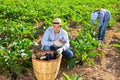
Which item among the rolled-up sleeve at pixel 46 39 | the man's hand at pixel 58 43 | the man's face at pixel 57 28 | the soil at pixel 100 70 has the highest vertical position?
the man's face at pixel 57 28

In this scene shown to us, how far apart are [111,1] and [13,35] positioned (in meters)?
13.4

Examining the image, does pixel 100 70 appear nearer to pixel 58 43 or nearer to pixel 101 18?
pixel 58 43

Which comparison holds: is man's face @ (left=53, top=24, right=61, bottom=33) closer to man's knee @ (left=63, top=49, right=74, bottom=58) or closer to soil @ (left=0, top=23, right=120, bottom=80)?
man's knee @ (left=63, top=49, right=74, bottom=58)

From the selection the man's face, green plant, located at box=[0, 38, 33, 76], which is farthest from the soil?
the man's face

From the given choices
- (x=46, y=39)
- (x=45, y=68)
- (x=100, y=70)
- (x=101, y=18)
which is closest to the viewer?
(x=45, y=68)

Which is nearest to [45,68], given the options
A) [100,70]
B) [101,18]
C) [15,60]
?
[15,60]

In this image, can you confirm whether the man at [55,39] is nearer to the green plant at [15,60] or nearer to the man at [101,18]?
the green plant at [15,60]

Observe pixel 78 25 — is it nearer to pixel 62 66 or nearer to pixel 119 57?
pixel 119 57

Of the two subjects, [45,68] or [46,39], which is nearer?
[45,68]

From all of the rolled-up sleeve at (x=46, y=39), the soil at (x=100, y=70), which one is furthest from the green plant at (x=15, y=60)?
the rolled-up sleeve at (x=46, y=39)

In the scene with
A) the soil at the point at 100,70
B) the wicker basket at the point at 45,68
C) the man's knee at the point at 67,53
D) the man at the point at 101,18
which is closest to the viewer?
the wicker basket at the point at 45,68

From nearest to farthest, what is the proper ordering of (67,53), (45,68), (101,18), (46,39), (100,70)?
(45,68) < (46,39) < (67,53) < (100,70) < (101,18)

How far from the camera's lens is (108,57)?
851cm

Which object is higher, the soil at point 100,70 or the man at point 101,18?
the man at point 101,18
